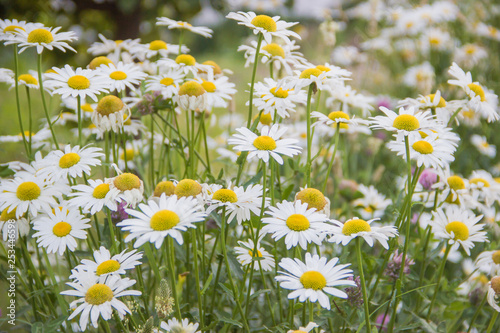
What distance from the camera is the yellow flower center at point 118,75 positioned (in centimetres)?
129

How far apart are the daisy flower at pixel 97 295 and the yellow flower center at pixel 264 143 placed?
388 mm

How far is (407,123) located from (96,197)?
72 cm

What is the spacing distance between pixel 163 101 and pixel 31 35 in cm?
39

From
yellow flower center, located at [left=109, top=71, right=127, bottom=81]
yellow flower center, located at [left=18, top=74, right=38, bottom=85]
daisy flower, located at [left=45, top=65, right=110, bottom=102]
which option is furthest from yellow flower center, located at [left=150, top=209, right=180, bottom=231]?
yellow flower center, located at [left=18, top=74, right=38, bottom=85]

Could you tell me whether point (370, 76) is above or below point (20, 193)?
below

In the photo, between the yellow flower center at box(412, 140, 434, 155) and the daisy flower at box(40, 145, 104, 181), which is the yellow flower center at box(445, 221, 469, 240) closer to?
the yellow flower center at box(412, 140, 434, 155)

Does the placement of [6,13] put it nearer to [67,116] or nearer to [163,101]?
[67,116]

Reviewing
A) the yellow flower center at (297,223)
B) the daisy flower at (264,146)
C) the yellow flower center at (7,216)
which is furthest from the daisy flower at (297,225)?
the yellow flower center at (7,216)

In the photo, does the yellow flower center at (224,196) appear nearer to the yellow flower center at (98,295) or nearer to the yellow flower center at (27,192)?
the yellow flower center at (98,295)

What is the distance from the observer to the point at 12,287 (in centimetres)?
123

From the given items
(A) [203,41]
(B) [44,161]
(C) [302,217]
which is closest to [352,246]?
(C) [302,217]

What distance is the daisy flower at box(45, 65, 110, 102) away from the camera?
3.86 ft

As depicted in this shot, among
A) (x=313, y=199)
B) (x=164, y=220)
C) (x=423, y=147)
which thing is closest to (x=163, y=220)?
(x=164, y=220)

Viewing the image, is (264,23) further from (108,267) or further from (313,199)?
(108,267)
